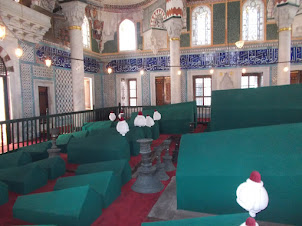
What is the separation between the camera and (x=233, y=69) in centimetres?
949

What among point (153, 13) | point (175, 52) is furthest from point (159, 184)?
point (153, 13)

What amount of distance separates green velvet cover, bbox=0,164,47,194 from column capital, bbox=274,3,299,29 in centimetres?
889

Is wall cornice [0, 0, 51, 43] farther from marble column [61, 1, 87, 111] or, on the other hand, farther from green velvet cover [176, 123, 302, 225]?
green velvet cover [176, 123, 302, 225]

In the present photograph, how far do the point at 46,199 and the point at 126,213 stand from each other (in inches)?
27.5

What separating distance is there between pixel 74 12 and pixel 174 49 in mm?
3966

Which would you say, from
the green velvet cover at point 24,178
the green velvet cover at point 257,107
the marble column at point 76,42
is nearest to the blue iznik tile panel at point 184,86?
the marble column at point 76,42

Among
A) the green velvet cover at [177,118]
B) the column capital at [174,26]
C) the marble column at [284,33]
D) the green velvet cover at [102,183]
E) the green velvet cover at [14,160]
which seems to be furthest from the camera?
the column capital at [174,26]

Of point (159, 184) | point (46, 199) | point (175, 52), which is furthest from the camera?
point (175, 52)

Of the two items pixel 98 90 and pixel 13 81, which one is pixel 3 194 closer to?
pixel 13 81

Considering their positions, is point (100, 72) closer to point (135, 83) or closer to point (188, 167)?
point (135, 83)

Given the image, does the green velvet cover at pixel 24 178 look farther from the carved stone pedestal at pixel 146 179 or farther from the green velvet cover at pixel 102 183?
the carved stone pedestal at pixel 146 179

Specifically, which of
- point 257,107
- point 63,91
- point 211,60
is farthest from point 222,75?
point 257,107

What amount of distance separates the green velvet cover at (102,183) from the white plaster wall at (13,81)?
521 cm

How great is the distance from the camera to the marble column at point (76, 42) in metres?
7.12
